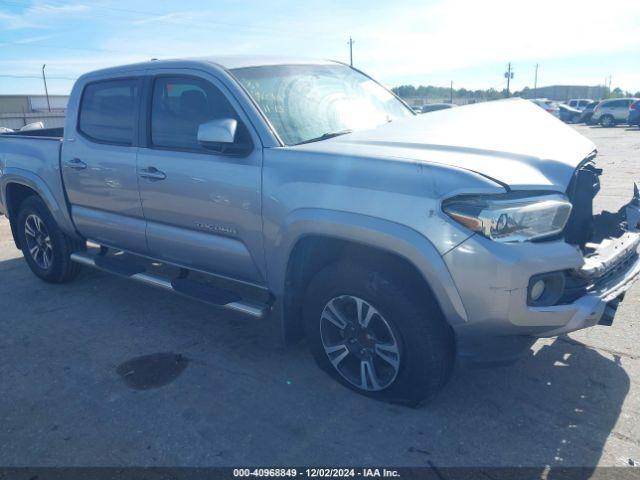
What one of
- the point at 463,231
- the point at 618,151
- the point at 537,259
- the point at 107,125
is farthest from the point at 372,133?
the point at 618,151

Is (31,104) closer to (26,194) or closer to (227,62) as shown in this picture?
(26,194)

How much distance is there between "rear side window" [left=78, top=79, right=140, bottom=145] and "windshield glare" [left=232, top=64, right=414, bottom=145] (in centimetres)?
112

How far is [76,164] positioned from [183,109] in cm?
138

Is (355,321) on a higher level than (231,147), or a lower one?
lower

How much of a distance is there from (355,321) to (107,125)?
2.81m

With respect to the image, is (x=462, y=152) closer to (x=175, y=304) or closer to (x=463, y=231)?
(x=463, y=231)

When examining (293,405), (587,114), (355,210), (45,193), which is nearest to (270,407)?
(293,405)

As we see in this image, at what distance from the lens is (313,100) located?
3.91 m

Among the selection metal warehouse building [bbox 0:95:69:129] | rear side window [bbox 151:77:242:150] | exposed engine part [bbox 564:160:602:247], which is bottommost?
exposed engine part [bbox 564:160:602:247]

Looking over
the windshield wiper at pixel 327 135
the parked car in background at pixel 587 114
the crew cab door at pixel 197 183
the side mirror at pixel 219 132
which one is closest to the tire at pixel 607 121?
the parked car in background at pixel 587 114

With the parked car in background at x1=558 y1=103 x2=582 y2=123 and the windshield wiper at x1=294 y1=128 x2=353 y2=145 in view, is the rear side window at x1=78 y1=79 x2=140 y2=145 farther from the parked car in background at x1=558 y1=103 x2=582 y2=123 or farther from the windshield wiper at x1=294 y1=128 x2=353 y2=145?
the parked car in background at x1=558 y1=103 x2=582 y2=123

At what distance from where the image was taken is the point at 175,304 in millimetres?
4996

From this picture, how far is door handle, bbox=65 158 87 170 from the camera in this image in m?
4.71

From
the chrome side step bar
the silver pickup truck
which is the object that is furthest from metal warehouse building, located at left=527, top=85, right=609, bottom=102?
the chrome side step bar
